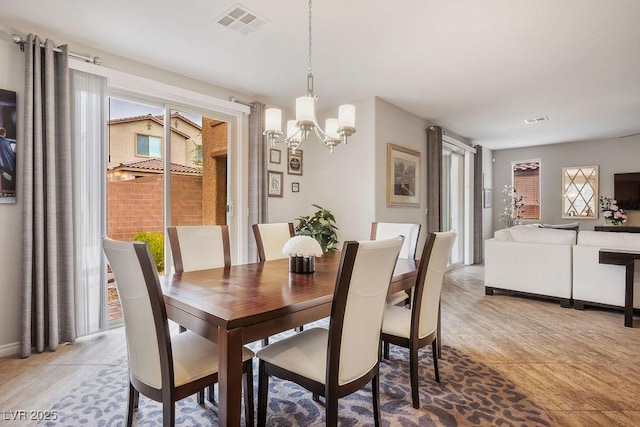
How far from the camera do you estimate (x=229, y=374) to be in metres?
1.22

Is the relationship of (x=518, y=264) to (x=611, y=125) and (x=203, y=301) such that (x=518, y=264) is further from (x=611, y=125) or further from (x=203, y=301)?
(x=203, y=301)

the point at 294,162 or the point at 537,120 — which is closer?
the point at 294,162

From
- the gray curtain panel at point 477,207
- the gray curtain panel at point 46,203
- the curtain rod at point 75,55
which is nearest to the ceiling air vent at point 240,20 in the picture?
the curtain rod at point 75,55

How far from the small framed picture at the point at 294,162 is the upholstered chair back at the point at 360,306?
3.37 meters

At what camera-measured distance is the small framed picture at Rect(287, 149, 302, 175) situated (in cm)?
465

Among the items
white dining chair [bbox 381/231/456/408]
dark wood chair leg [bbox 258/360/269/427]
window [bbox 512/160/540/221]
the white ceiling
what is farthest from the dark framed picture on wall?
window [bbox 512/160/540/221]

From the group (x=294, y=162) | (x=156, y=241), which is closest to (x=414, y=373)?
(x=156, y=241)

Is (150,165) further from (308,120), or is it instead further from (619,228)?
(619,228)

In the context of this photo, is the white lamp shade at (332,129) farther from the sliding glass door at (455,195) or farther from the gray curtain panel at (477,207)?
the gray curtain panel at (477,207)

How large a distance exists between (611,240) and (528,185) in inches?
171

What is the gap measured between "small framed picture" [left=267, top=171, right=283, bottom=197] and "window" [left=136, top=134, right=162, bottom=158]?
131 cm

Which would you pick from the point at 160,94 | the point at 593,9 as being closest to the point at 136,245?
the point at 160,94

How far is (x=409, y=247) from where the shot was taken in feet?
9.31

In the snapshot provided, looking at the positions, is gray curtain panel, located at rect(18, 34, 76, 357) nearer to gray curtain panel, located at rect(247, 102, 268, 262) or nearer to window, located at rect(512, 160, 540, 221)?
gray curtain panel, located at rect(247, 102, 268, 262)
